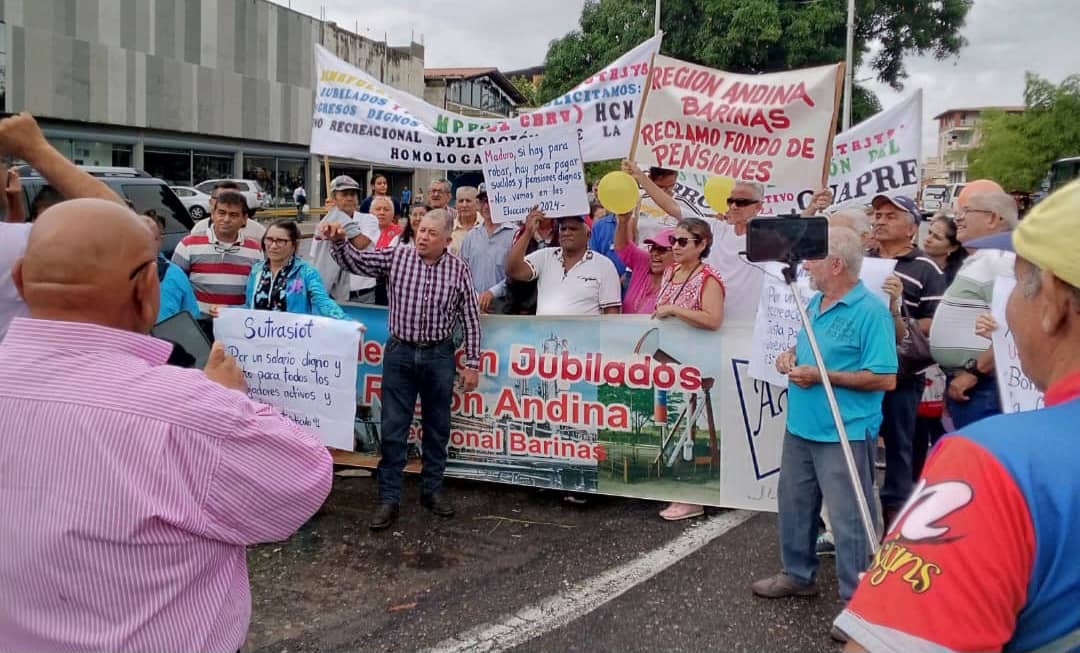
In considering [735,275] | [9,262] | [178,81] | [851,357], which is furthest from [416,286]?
[178,81]

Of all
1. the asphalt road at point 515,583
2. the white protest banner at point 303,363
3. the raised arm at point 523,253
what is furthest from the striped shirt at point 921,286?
the white protest banner at point 303,363

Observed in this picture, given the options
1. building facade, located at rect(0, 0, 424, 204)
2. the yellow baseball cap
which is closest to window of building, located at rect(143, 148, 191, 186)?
building facade, located at rect(0, 0, 424, 204)

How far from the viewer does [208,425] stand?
5.20 feet

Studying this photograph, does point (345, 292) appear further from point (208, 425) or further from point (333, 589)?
point (208, 425)

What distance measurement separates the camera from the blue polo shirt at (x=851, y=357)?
12.3 feet

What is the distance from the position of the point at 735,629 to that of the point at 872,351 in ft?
4.61

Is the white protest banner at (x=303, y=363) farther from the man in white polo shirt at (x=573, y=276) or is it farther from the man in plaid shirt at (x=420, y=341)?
the man in white polo shirt at (x=573, y=276)

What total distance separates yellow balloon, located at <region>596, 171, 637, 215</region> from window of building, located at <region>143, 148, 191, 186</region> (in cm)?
3406

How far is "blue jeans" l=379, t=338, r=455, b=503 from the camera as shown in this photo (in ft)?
17.0

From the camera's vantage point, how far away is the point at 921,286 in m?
4.77

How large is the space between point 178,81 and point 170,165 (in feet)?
11.9

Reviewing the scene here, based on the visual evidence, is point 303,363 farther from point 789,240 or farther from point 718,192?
point 718,192

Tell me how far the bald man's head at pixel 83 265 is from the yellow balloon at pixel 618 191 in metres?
4.85

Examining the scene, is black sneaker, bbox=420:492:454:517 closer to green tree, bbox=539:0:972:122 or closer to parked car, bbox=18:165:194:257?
parked car, bbox=18:165:194:257
